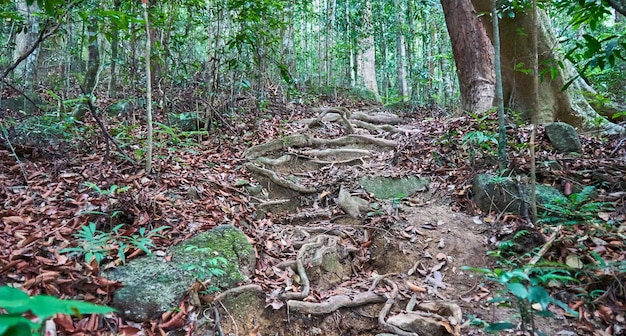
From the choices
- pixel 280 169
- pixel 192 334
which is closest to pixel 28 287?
pixel 192 334

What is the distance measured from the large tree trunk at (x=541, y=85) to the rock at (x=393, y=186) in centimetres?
198

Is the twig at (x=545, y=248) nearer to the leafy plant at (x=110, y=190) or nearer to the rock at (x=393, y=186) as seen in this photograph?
the rock at (x=393, y=186)

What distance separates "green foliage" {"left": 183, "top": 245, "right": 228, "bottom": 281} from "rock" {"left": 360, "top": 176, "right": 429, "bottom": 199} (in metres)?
2.48

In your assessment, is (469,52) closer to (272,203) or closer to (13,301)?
(272,203)

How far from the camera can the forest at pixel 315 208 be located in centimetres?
262

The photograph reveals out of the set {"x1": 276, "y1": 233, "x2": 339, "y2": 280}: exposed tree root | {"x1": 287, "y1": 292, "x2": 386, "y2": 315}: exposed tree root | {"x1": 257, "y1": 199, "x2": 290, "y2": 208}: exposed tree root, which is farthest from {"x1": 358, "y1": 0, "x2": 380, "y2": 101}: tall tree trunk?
{"x1": 287, "y1": 292, "x2": 386, "y2": 315}: exposed tree root

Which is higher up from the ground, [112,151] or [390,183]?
[112,151]

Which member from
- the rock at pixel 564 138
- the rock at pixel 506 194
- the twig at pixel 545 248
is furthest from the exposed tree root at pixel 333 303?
the rock at pixel 564 138

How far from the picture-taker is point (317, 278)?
3.67m

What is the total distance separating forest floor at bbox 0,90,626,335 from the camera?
104 inches

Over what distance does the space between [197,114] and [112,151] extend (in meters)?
1.88

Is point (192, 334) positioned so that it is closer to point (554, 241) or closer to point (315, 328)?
point (315, 328)

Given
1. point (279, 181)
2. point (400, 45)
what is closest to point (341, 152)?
point (279, 181)

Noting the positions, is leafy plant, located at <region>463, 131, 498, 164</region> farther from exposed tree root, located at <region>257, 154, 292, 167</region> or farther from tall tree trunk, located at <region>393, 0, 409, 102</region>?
tall tree trunk, located at <region>393, 0, 409, 102</region>
